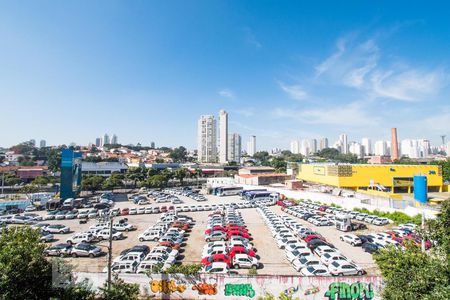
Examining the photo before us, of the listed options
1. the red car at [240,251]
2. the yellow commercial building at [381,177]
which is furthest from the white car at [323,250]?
the yellow commercial building at [381,177]

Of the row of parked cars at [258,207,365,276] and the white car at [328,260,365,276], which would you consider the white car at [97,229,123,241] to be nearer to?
the row of parked cars at [258,207,365,276]

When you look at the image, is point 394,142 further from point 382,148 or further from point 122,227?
point 382,148

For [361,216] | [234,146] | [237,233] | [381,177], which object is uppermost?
[234,146]

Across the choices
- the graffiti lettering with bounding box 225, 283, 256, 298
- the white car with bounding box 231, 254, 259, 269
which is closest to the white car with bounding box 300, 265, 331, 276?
the white car with bounding box 231, 254, 259, 269

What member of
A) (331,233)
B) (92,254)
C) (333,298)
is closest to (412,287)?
(333,298)

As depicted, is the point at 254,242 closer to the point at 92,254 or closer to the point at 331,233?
the point at 331,233

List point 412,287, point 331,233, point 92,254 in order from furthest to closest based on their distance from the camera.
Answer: point 331,233
point 92,254
point 412,287

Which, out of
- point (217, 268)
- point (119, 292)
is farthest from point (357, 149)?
point (119, 292)
